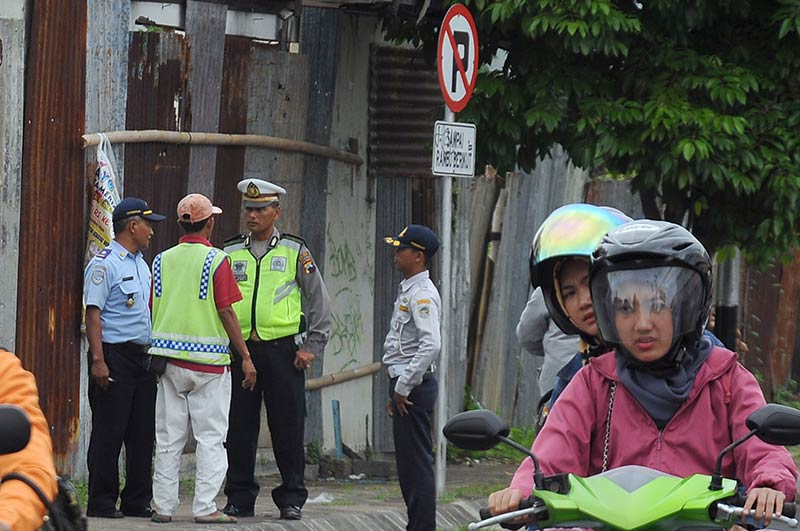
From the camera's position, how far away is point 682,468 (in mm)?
4426

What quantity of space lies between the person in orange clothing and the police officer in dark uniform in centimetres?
609

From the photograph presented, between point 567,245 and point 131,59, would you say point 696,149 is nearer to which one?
point 131,59

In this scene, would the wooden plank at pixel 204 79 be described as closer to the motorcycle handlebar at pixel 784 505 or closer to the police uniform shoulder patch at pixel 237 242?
the police uniform shoulder patch at pixel 237 242

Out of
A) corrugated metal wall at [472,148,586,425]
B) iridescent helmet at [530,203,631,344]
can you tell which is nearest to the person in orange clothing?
iridescent helmet at [530,203,631,344]

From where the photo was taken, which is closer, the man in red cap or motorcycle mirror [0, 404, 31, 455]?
motorcycle mirror [0, 404, 31, 455]

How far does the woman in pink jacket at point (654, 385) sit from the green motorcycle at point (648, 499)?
23 centimetres

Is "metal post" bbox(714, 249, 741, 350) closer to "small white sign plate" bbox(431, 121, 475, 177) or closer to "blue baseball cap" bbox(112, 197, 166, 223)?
"small white sign plate" bbox(431, 121, 475, 177)

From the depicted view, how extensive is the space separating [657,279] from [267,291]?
6306 mm

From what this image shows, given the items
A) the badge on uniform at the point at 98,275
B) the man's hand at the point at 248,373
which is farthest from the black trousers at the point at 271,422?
the badge on uniform at the point at 98,275

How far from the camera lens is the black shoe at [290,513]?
408 inches

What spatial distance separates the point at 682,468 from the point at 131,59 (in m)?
7.56

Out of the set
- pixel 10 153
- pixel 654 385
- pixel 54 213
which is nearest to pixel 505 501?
pixel 654 385

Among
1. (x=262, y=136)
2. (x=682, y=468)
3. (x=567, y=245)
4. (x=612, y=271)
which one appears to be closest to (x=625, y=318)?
(x=612, y=271)

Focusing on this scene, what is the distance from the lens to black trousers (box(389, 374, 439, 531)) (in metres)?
9.90
